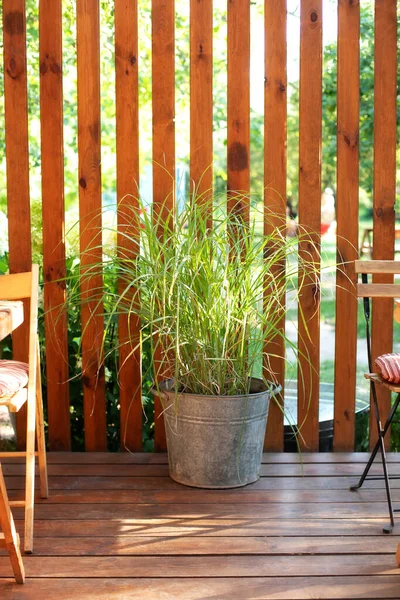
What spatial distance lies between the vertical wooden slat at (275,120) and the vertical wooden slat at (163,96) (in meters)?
0.43

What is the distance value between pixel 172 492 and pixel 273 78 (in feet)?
6.15

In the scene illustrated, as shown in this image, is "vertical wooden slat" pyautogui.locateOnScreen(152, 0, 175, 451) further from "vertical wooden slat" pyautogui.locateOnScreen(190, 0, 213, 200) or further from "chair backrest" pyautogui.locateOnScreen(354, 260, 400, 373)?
"chair backrest" pyautogui.locateOnScreen(354, 260, 400, 373)

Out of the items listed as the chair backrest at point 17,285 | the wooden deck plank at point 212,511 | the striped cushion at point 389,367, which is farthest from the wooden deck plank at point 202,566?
the chair backrest at point 17,285

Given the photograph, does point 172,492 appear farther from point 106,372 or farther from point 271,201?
point 271,201

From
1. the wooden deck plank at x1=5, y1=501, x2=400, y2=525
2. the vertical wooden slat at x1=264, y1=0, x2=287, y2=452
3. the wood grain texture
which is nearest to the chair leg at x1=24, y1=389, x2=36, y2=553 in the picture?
the wooden deck plank at x1=5, y1=501, x2=400, y2=525

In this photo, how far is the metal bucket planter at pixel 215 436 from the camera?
11.1 ft

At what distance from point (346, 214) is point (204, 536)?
1.65 metres

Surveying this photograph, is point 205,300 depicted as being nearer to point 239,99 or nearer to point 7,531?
point 239,99

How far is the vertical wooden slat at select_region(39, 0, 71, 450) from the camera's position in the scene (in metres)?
3.78

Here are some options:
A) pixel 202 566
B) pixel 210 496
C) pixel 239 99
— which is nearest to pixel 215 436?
pixel 210 496

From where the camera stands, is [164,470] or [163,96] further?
[163,96]

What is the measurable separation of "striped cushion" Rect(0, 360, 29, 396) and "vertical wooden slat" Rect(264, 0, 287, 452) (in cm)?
121

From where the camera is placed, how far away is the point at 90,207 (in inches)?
151

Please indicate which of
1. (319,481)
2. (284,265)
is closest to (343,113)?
(284,265)
